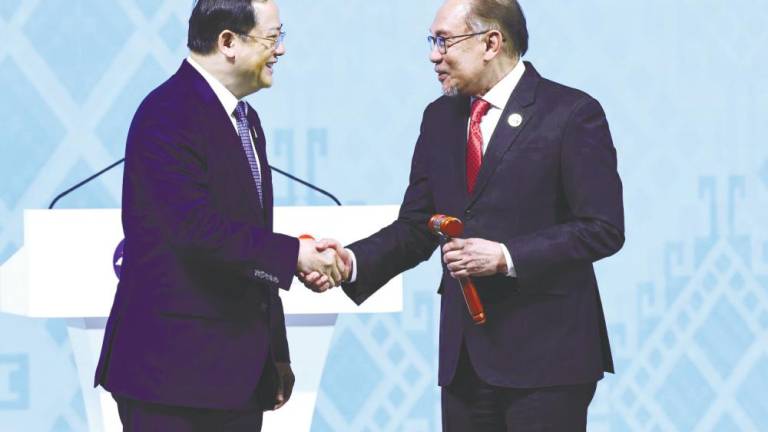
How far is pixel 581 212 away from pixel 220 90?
692 millimetres

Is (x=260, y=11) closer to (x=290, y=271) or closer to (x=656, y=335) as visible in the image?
(x=290, y=271)

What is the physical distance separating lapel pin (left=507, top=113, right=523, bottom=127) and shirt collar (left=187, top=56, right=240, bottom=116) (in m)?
0.51

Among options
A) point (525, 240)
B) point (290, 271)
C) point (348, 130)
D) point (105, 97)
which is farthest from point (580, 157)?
point (105, 97)

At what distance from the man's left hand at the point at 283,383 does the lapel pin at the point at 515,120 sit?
617 millimetres

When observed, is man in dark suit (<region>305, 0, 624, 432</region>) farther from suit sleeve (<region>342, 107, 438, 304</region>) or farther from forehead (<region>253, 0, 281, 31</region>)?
forehead (<region>253, 0, 281, 31</region>)

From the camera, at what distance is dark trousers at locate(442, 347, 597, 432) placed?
2.31 metres

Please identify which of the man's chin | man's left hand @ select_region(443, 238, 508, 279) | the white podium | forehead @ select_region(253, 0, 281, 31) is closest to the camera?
man's left hand @ select_region(443, 238, 508, 279)

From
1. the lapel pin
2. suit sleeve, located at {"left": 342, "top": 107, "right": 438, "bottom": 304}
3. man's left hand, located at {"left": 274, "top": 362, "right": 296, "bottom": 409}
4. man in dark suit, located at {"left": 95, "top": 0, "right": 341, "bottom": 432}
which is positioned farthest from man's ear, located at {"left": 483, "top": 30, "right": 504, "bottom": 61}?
man's left hand, located at {"left": 274, "top": 362, "right": 296, "bottom": 409}

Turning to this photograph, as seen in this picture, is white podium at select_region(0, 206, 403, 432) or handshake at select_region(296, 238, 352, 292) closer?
handshake at select_region(296, 238, 352, 292)

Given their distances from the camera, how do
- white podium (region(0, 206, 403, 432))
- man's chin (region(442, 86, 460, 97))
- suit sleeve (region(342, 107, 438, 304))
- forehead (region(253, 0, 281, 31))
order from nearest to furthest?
1. forehead (region(253, 0, 281, 31))
2. man's chin (region(442, 86, 460, 97))
3. suit sleeve (region(342, 107, 438, 304))
4. white podium (region(0, 206, 403, 432))

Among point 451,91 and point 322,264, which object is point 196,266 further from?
point 451,91

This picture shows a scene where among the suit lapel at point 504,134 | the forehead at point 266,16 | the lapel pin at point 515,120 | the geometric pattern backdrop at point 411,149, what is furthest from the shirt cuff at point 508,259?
the geometric pattern backdrop at point 411,149

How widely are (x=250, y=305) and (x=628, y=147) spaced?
1983 millimetres

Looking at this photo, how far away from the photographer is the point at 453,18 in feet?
8.16
